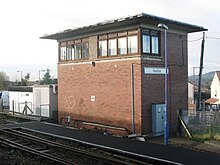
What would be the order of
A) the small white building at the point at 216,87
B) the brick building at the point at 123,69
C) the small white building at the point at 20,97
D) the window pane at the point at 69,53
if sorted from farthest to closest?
the small white building at the point at 216,87, the small white building at the point at 20,97, the window pane at the point at 69,53, the brick building at the point at 123,69

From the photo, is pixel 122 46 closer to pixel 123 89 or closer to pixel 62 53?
pixel 123 89

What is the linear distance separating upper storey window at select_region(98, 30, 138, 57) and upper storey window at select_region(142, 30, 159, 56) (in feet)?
1.64

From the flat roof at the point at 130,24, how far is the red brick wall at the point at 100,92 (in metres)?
2.26

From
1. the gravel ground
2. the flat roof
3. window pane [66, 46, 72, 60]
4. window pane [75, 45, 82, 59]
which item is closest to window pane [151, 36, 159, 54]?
the flat roof

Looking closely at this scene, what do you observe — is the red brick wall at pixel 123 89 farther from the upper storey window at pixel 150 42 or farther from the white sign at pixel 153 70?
the upper storey window at pixel 150 42

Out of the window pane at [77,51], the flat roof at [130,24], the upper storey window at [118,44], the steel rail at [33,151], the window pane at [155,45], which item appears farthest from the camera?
the window pane at [77,51]

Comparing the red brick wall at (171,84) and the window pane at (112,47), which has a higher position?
the window pane at (112,47)

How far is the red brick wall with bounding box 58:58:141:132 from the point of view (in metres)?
20.2

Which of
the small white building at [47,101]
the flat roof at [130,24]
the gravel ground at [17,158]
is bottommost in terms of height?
the gravel ground at [17,158]

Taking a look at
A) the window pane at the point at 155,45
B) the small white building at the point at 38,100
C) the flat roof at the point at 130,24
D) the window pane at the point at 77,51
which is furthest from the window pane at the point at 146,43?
the small white building at the point at 38,100

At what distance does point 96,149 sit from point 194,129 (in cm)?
777

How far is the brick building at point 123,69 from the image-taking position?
19.5 m

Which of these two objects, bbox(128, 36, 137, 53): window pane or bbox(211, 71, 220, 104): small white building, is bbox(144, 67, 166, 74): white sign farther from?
bbox(211, 71, 220, 104): small white building

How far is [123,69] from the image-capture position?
20.5 m
